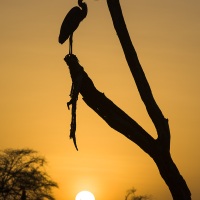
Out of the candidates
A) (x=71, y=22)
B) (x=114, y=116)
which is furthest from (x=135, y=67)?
(x=71, y=22)

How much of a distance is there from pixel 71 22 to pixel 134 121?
375 cm

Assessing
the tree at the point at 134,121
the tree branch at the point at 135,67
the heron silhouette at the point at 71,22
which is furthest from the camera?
the heron silhouette at the point at 71,22

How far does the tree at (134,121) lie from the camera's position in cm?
476

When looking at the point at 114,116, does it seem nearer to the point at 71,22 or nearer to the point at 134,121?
the point at 134,121

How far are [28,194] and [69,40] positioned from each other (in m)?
37.3

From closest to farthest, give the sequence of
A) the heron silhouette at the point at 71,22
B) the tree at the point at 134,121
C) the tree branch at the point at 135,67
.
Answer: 1. the tree at the point at 134,121
2. the tree branch at the point at 135,67
3. the heron silhouette at the point at 71,22

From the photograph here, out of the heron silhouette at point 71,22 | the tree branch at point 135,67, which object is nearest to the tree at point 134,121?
the tree branch at point 135,67

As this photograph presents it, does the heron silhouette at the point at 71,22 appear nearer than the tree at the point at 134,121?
No

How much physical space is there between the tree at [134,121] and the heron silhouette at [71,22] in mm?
2920

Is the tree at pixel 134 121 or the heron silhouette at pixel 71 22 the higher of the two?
the heron silhouette at pixel 71 22

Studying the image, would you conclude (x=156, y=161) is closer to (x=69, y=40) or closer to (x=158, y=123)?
(x=158, y=123)

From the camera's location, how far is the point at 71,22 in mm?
8250

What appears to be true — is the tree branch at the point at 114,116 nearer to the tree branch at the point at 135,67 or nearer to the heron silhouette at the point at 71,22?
the tree branch at the point at 135,67

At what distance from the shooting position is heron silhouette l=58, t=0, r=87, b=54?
27.0 feet
